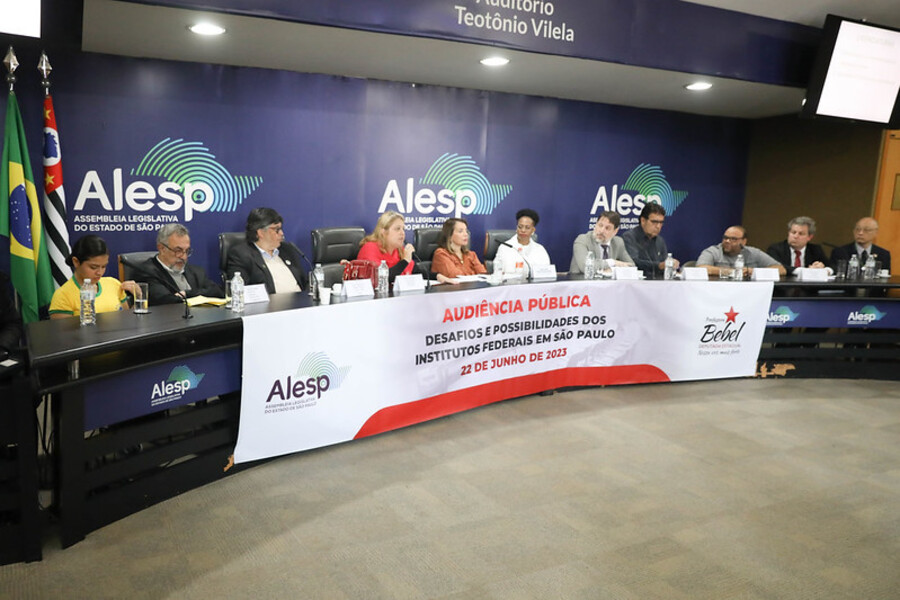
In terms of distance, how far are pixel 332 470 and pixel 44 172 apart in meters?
3.02

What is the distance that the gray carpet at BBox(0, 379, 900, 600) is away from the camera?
7.30ft

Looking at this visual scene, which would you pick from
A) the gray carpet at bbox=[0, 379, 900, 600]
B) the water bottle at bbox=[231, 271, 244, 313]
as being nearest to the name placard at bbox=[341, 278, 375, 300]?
the water bottle at bbox=[231, 271, 244, 313]

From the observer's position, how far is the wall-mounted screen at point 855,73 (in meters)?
4.92

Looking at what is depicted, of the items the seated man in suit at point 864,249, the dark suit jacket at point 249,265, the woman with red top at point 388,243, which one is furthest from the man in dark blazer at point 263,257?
the seated man in suit at point 864,249

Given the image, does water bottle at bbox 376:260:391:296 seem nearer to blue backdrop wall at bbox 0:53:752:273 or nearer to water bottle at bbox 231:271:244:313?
water bottle at bbox 231:271:244:313

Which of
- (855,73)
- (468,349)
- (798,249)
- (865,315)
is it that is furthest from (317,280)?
(855,73)

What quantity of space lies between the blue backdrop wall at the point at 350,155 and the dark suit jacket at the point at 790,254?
81.5 inches

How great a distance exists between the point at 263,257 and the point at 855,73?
15.3 feet

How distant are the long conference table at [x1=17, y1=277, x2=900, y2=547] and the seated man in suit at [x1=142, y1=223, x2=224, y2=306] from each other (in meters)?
0.49

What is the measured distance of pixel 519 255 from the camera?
493 cm

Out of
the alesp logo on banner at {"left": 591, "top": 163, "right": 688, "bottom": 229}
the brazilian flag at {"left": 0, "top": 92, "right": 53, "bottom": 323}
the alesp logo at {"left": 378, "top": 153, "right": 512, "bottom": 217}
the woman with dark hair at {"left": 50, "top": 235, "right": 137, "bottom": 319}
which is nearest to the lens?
the woman with dark hair at {"left": 50, "top": 235, "right": 137, "bottom": 319}

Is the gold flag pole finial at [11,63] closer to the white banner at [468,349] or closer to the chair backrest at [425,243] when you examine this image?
the white banner at [468,349]

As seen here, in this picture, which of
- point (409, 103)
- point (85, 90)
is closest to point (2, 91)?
point (85, 90)

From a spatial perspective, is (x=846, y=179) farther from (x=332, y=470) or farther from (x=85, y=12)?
(x=85, y=12)
